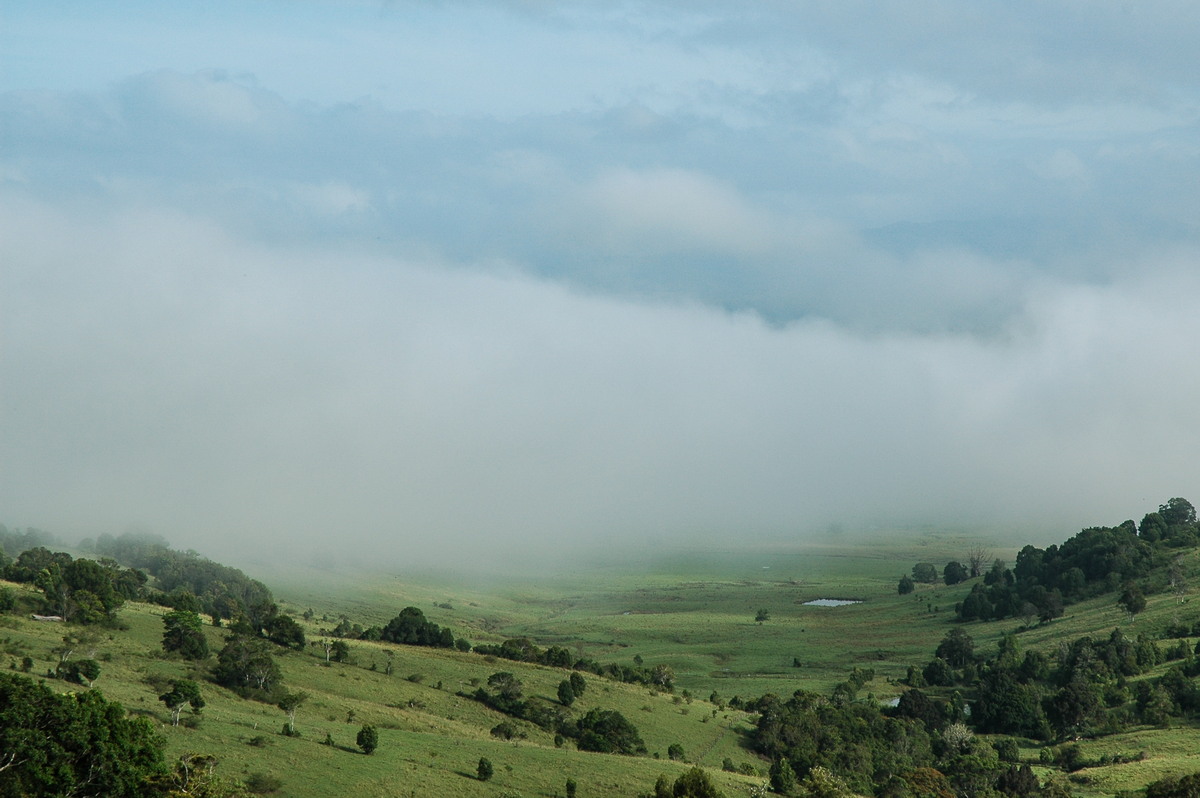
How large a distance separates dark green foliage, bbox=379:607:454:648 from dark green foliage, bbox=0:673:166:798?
71.0m

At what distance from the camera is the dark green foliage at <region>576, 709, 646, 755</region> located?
8538 centimetres

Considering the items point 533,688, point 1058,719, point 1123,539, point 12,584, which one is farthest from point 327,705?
point 1123,539

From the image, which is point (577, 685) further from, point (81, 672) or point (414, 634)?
point (81, 672)

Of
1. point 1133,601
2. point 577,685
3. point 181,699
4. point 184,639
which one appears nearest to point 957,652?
point 1133,601

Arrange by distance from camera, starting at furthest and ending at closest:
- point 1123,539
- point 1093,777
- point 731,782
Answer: point 1123,539 → point 1093,777 → point 731,782

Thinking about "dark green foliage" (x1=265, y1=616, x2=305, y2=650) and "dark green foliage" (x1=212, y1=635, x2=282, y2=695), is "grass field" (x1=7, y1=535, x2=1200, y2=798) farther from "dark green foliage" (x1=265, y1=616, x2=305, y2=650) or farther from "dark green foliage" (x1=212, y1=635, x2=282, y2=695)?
"dark green foliage" (x1=265, y1=616, x2=305, y2=650)

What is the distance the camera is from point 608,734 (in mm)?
87562

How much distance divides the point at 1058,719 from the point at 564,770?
186 ft

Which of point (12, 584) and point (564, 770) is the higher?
point (12, 584)

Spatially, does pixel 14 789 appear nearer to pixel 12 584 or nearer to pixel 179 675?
pixel 179 675

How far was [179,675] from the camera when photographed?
256 ft

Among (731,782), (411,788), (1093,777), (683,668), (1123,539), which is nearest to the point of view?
(411,788)

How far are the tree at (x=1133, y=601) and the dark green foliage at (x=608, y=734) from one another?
266 ft

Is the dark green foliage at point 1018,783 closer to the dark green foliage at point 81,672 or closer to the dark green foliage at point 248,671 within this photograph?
the dark green foliage at point 248,671
